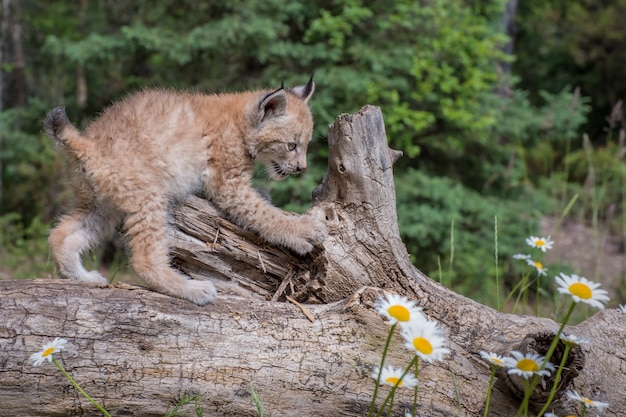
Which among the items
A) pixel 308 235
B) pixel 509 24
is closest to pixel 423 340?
pixel 308 235

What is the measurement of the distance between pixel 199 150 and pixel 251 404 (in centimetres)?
162

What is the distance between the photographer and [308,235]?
3475mm

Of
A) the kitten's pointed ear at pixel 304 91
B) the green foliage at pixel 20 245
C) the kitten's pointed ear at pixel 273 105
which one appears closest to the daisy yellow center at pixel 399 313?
the kitten's pointed ear at pixel 273 105

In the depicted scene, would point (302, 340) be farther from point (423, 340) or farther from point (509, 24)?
point (509, 24)

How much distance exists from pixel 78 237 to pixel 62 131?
0.62m

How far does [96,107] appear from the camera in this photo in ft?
26.3

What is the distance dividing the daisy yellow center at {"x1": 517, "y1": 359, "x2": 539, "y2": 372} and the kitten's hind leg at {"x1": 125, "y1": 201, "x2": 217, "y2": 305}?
1.64m

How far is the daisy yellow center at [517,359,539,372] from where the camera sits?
7.30 feet

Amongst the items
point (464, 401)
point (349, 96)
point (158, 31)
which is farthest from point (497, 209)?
→ point (464, 401)

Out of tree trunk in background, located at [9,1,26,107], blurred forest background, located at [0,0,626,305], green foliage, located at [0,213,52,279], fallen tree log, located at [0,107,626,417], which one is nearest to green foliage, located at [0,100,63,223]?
blurred forest background, located at [0,0,626,305]

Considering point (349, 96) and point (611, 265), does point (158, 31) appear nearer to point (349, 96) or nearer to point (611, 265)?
point (349, 96)

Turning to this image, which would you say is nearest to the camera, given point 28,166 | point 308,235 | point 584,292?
point 584,292

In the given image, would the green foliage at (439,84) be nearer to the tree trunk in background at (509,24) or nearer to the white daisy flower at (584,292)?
the tree trunk in background at (509,24)

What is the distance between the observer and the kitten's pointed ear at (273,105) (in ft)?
12.7
